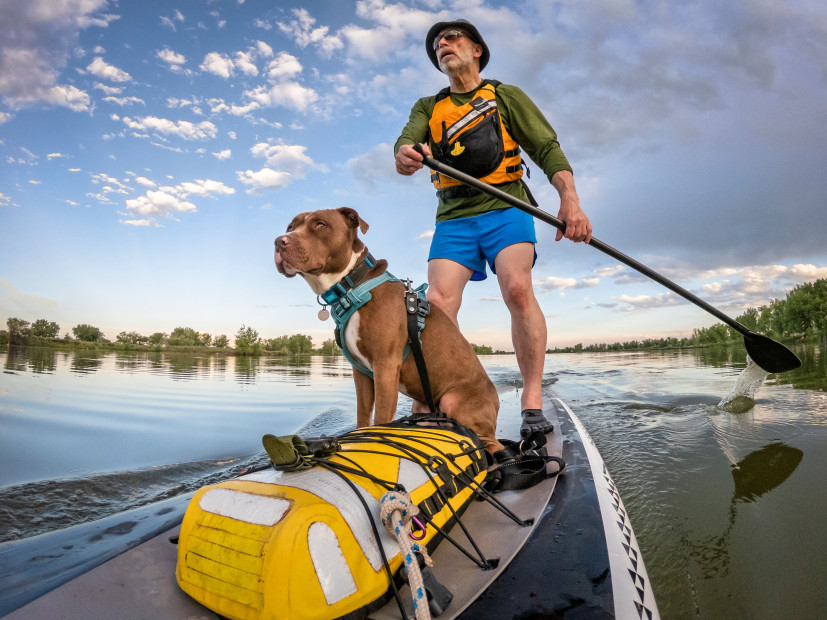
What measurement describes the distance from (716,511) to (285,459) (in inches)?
84.0

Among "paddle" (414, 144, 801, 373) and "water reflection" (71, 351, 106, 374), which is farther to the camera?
"water reflection" (71, 351, 106, 374)

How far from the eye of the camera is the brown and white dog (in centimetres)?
254

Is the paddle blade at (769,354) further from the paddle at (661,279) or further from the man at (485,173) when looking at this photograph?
the man at (485,173)

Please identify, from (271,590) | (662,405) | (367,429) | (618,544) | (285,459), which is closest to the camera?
(271,590)

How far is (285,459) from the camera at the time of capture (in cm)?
120

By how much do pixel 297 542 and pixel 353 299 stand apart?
1.81 metres

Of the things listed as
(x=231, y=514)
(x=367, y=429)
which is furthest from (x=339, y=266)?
(x=231, y=514)

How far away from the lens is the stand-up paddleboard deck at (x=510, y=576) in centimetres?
104

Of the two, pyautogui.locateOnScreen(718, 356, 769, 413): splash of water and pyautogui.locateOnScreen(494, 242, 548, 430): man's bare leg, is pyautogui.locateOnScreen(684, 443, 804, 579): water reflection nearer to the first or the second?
pyautogui.locateOnScreen(494, 242, 548, 430): man's bare leg

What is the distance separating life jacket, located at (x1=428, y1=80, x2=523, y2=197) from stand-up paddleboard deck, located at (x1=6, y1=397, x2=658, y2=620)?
2681mm

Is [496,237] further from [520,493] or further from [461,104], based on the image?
[520,493]

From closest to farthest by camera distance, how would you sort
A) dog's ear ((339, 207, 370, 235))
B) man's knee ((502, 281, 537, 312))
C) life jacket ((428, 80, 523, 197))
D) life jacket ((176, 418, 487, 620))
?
life jacket ((176, 418, 487, 620)) → dog's ear ((339, 207, 370, 235)) → man's knee ((502, 281, 537, 312)) → life jacket ((428, 80, 523, 197))

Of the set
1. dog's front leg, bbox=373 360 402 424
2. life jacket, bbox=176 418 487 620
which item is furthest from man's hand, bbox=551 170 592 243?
life jacket, bbox=176 418 487 620

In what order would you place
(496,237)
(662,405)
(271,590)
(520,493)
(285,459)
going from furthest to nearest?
(662,405)
(496,237)
(520,493)
(285,459)
(271,590)
